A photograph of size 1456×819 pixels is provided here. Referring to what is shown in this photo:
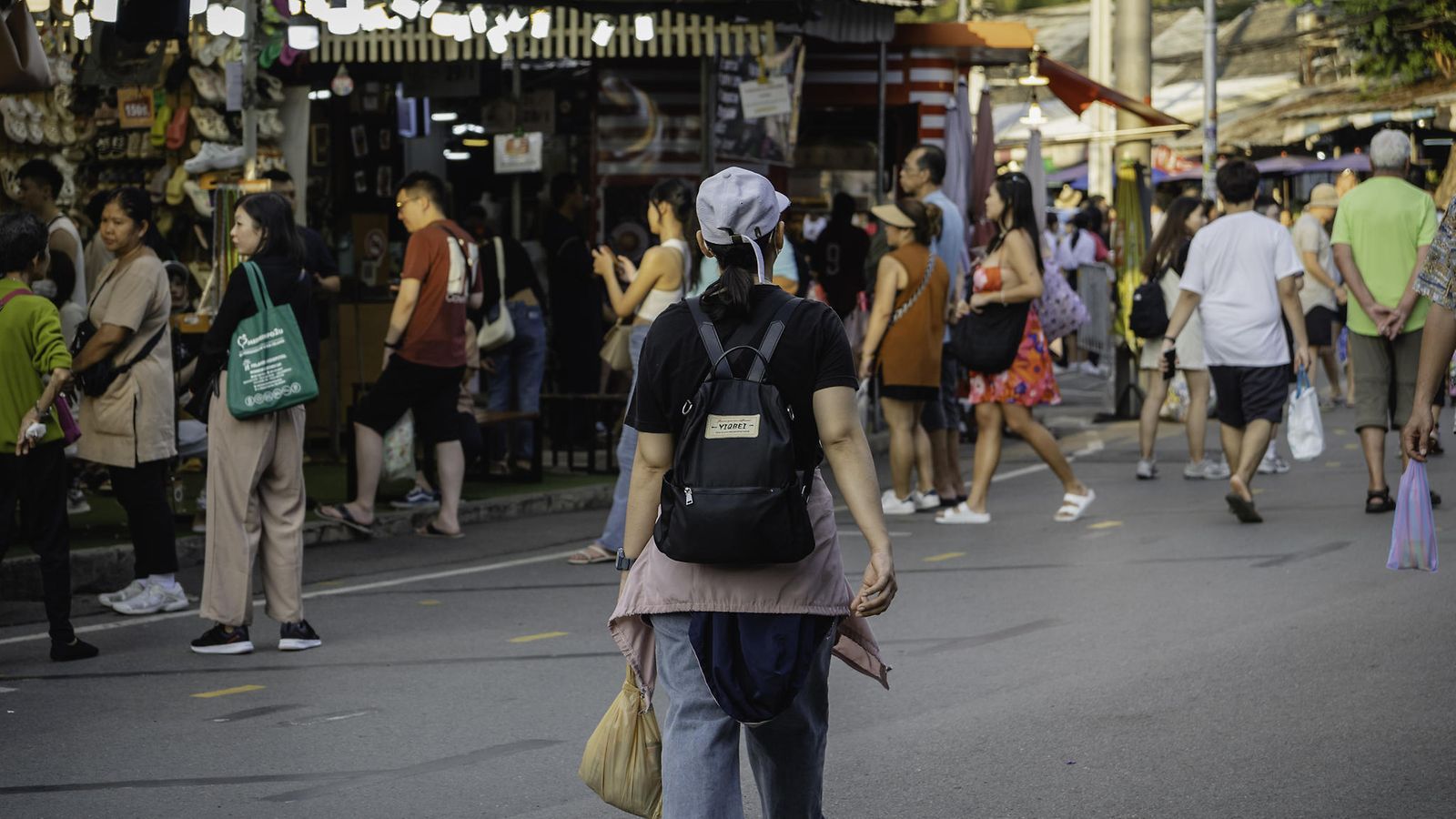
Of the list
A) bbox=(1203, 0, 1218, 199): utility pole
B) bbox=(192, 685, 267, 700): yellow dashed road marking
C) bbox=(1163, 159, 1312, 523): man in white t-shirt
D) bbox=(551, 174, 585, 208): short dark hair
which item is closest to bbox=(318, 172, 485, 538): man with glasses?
bbox=(192, 685, 267, 700): yellow dashed road marking

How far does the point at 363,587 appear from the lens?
9492mm

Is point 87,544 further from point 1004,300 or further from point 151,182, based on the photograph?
point 1004,300

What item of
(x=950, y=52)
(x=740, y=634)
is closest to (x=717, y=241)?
(x=740, y=634)

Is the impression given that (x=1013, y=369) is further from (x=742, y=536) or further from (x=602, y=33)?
(x=742, y=536)

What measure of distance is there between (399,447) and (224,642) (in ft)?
11.0

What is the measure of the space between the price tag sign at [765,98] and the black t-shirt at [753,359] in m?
10.9

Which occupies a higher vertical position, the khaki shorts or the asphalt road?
the khaki shorts

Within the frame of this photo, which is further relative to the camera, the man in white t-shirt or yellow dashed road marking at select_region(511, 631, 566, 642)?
the man in white t-shirt

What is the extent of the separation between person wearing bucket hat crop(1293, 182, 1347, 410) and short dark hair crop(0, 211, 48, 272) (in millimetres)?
10387

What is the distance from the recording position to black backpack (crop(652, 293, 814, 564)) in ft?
13.1

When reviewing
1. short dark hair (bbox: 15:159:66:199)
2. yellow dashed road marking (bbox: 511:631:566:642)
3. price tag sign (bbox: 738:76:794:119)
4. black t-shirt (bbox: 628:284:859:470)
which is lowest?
yellow dashed road marking (bbox: 511:631:566:642)

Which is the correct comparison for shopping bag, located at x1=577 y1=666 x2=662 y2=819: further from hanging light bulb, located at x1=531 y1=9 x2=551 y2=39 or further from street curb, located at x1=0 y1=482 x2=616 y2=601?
hanging light bulb, located at x1=531 y1=9 x2=551 y2=39

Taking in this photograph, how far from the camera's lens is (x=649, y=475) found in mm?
4238

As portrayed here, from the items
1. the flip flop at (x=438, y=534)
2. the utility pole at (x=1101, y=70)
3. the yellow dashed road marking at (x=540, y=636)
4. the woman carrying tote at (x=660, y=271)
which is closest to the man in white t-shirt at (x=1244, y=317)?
the woman carrying tote at (x=660, y=271)
